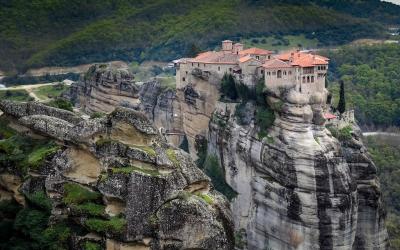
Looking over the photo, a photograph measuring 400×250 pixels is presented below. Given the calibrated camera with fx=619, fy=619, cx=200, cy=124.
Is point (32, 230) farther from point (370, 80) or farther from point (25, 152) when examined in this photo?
point (370, 80)

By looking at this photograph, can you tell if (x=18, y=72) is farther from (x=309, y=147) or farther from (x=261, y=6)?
(x=309, y=147)

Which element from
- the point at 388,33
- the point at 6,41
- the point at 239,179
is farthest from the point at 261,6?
the point at 239,179

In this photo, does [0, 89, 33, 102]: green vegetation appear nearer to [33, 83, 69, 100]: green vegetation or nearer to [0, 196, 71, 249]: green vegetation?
[33, 83, 69, 100]: green vegetation

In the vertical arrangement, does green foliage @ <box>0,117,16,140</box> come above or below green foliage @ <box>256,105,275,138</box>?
above

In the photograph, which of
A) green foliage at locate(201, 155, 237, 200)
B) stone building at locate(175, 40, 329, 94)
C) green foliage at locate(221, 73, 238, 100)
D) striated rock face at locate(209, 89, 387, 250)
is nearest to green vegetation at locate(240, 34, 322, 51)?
stone building at locate(175, 40, 329, 94)

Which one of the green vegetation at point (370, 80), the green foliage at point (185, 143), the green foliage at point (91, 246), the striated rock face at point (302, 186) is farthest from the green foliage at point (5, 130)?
the green vegetation at point (370, 80)
